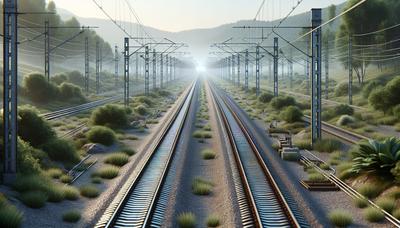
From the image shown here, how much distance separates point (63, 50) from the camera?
13988cm

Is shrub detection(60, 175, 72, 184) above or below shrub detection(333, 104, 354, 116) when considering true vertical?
below

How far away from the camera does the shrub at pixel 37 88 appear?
57938 mm

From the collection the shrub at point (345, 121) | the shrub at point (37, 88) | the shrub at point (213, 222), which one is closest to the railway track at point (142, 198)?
the shrub at point (213, 222)

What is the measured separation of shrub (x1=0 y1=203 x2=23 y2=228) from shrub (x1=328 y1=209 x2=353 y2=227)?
29.8 ft

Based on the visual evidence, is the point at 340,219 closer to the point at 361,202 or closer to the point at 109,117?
the point at 361,202

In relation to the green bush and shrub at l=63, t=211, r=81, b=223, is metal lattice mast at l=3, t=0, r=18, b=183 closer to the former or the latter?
shrub at l=63, t=211, r=81, b=223

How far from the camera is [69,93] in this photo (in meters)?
67.1

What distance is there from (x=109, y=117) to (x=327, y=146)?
18.9 meters

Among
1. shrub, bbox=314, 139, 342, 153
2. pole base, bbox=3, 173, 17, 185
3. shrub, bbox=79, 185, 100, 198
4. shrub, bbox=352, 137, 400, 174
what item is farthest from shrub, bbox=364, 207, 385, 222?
shrub, bbox=314, 139, 342, 153

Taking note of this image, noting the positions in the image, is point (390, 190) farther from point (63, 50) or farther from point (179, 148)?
point (63, 50)

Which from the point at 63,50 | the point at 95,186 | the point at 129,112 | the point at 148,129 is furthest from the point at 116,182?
the point at 63,50

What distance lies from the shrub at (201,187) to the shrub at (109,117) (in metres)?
20.4

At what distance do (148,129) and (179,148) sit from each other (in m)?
11.9

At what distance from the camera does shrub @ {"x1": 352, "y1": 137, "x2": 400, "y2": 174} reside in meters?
17.9
